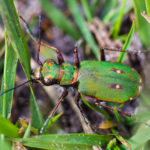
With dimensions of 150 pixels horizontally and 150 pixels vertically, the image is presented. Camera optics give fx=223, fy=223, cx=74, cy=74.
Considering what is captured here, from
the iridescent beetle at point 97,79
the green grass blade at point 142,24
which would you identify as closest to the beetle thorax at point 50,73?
the iridescent beetle at point 97,79

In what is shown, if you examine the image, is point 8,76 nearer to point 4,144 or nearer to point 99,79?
point 4,144

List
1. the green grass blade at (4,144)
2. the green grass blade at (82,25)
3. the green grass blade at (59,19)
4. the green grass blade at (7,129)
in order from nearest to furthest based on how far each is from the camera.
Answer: the green grass blade at (4,144) < the green grass blade at (7,129) < the green grass blade at (82,25) < the green grass blade at (59,19)

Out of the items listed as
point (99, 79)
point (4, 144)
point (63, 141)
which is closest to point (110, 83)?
point (99, 79)

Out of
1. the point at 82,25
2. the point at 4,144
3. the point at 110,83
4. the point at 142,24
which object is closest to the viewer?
the point at 4,144

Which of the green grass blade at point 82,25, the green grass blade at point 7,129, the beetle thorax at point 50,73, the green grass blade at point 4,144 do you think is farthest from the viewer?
the green grass blade at point 82,25

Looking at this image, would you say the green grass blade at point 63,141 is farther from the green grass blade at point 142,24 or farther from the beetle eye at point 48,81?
the green grass blade at point 142,24

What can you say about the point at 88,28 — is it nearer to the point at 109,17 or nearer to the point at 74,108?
the point at 109,17
